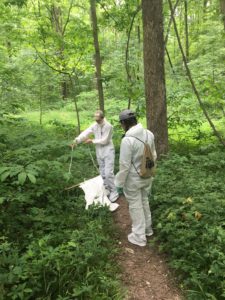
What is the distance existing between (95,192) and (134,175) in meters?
1.30

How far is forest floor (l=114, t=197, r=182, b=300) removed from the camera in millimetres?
3857

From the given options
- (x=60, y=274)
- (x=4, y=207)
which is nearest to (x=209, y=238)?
(x=60, y=274)

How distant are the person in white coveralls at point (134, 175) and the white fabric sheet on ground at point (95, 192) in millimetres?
857

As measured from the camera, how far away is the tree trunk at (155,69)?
6.91 meters

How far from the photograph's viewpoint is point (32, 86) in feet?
44.2

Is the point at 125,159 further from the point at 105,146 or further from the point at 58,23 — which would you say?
the point at 58,23

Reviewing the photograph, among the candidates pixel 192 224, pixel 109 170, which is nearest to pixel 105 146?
pixel 109 170

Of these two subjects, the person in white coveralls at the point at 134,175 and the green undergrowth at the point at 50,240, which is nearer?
the green undergrowth at the point at 50,240

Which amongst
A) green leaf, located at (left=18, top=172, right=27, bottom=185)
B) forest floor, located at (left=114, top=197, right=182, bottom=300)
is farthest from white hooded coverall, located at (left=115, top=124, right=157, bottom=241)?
green leaf, located at (left=18, top=172, right=27, bottom=185)

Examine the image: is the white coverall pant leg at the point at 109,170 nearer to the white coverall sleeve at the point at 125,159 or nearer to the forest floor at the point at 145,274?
the forest floor at the point at 145,274

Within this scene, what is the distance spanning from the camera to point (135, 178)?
4.73m

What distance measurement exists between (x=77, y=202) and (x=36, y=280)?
2.42 meters

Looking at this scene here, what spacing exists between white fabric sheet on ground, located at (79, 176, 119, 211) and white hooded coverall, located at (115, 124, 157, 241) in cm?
96

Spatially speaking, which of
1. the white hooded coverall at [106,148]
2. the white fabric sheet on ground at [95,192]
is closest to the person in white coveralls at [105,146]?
the white hooded coverall at [106,148]
